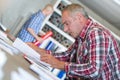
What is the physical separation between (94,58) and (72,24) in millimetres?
260

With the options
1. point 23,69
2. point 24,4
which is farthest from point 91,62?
point 24,4

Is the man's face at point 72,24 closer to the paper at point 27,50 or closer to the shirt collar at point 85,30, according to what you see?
the shirt collar at point 85,30

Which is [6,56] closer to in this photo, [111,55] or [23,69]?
[23,69]

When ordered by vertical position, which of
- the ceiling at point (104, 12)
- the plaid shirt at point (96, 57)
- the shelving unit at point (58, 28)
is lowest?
the shelving unit at point (58, 28)

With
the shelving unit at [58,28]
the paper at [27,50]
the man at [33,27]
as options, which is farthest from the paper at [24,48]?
the shelving unit at [58,28]

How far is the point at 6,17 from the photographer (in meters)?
3.62

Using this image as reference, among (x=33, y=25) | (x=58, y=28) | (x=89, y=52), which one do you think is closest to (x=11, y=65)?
(x=89, y=52)

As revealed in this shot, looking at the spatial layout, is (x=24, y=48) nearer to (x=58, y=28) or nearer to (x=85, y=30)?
(x=85, y=30)

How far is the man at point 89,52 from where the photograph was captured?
1584 mm

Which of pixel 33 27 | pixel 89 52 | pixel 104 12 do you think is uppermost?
pixel 89 52

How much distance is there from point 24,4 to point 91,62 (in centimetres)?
254

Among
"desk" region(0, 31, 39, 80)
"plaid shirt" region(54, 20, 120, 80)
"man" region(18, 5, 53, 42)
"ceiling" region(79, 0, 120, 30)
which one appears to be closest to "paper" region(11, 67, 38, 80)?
"desk" region(0, 31, 39, 80)

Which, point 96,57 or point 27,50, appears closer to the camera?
point 27,50

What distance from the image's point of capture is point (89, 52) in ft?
5.28
